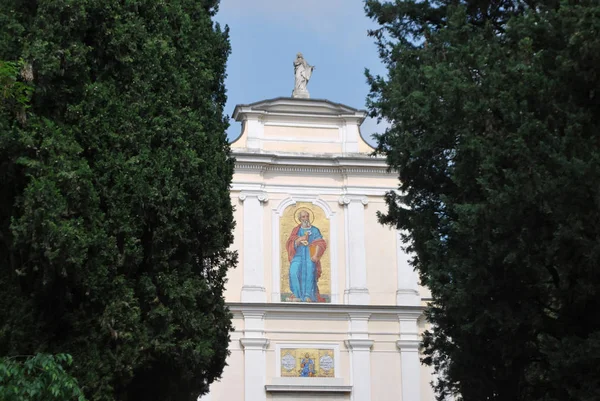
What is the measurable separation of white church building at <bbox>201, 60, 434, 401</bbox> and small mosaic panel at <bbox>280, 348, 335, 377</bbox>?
24 millimetres

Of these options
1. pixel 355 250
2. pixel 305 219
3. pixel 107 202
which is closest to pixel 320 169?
pixel 305 219

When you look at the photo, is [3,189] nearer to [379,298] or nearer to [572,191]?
[572,191]

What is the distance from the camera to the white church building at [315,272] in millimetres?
25188

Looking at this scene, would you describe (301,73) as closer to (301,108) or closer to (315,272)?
(301,108)

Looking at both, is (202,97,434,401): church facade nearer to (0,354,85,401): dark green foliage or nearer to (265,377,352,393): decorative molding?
(265,377,352,393): decorative molding

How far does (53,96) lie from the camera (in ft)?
37.5

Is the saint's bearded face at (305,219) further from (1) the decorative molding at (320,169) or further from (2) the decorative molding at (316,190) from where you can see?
(1) the decorative molding at (320,169)

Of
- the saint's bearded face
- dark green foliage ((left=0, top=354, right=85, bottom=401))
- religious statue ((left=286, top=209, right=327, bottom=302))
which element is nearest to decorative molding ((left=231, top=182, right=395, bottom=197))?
the saint's bearded face

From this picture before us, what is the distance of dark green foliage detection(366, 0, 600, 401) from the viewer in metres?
10.2

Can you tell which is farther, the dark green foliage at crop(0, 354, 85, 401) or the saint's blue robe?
the saint's blue robe

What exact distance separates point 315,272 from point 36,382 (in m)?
17.5

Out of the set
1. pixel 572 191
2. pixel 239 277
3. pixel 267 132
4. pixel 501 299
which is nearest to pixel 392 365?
pixel 239 277

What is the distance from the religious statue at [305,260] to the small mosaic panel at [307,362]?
49.8 inches

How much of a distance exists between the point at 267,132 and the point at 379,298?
509 cm
